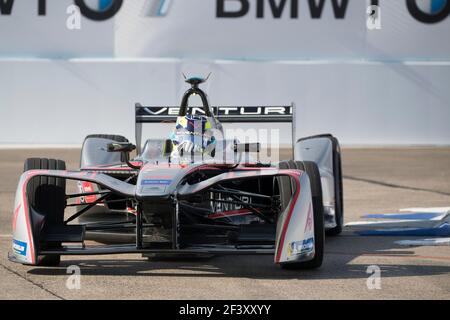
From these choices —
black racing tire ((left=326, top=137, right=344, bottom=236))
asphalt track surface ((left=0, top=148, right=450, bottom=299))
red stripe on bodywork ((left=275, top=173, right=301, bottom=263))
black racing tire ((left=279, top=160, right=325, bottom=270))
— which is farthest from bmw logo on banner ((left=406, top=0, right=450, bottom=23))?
red stripe on bodywork ((left=275, top=173, right=301, bottom=263))

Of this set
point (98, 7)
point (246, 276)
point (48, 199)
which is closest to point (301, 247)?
point (246, 276)

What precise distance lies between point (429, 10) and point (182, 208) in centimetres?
1582

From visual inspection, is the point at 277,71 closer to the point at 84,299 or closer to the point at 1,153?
the point at 1,153

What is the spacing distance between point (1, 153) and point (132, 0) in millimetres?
4764

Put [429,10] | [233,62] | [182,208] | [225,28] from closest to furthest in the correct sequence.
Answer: [182,208] → [233,62] → [225,28] → [429,10]

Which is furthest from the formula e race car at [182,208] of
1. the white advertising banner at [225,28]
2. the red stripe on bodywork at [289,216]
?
the white advertising banner at [225,28]

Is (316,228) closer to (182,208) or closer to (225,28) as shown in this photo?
(182,208)

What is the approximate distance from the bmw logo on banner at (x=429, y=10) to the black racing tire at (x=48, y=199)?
1617 centimetres

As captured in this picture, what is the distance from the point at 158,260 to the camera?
355 inches

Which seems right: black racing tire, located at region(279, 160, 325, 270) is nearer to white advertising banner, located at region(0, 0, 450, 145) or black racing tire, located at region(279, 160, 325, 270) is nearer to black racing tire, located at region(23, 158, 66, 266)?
black racing tire, located at region(23, 158, 66, 266)

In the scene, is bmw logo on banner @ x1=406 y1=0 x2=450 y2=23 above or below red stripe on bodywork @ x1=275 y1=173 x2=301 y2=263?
above

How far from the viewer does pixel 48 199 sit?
8617 millimetres

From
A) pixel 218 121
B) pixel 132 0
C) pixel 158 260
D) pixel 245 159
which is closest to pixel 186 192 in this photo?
pixel 158 260

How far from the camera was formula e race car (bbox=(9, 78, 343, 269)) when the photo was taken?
8.09 m
